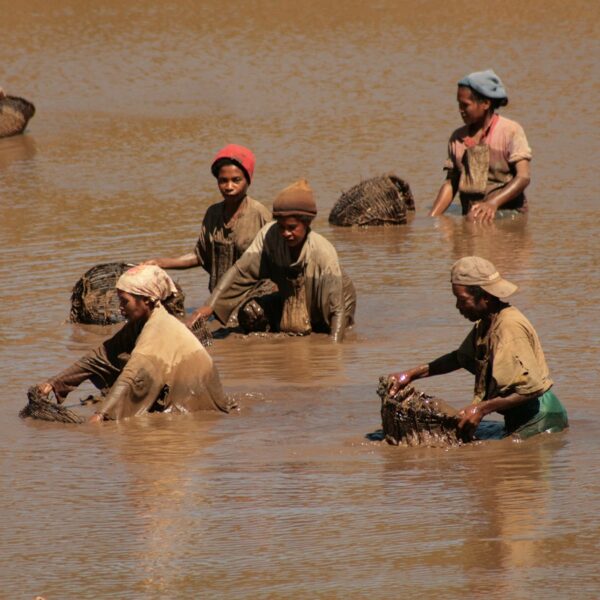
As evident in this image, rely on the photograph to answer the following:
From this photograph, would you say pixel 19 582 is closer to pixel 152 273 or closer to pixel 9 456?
pixel 9 456

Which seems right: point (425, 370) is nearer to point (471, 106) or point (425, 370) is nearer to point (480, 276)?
point (480, 276)

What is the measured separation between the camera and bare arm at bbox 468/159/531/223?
14023 millimetres

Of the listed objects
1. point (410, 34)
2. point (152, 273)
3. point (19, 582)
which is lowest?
point (19, 582)

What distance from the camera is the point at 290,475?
7281 mm

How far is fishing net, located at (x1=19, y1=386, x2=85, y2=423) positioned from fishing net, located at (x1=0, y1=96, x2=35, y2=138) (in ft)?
36.8

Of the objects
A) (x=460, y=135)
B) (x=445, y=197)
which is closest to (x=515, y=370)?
(x=460, y=135)

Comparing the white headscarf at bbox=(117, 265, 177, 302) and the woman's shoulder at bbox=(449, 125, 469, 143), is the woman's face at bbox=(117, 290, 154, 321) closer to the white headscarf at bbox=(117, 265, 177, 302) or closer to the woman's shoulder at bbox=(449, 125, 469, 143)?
the white headscarf at bbox=(117, 265, 177, 302)

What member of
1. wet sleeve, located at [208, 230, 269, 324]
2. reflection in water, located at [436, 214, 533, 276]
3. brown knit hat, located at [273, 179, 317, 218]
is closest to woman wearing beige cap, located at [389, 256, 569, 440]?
brown knit hat, located at [273, 179, 317, 218]

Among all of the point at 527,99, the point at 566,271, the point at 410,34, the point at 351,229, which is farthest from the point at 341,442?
the point at 410,34

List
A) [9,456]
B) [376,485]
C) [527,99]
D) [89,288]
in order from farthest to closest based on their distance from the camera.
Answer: [527,99], [89,288], [9,456], [376,485]

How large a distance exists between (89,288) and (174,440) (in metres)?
3.36

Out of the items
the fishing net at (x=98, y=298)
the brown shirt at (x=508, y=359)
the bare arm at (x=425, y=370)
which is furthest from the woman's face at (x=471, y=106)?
the brown shirt at (x=508, y=359)

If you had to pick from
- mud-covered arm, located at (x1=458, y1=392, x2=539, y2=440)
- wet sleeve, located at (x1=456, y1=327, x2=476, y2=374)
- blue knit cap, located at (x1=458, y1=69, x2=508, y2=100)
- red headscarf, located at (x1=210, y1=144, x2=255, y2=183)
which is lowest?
mud-covered arm, located at (x1=458, y1=392, x2=539, y2=440)

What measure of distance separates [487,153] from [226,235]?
3.75 metres
